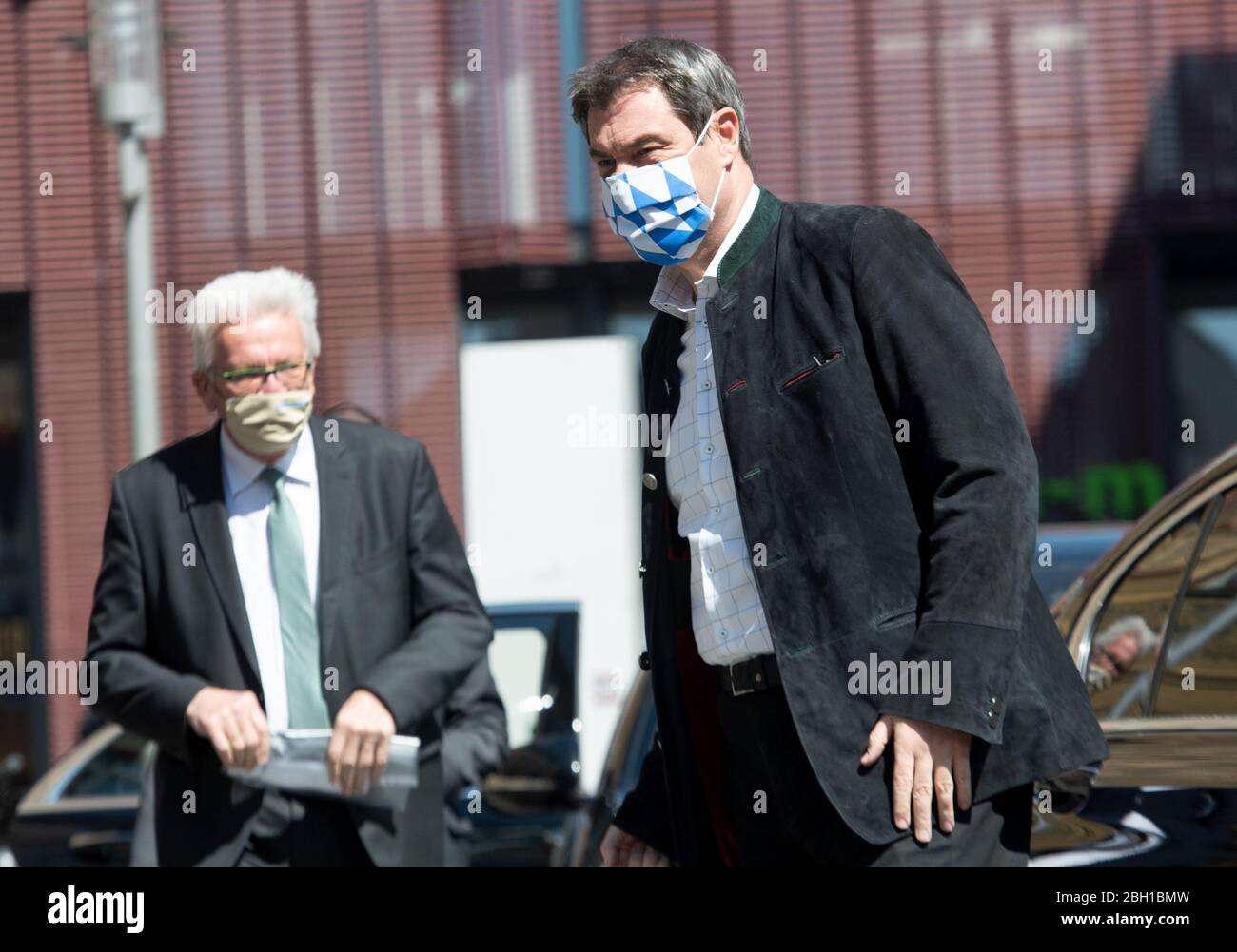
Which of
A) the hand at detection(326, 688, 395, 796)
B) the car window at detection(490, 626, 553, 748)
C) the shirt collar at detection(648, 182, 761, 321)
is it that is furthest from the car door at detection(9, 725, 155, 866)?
the shirt collar at detection(648, 182, 761, 321)

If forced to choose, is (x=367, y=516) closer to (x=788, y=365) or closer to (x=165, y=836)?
(x=165, y=836)

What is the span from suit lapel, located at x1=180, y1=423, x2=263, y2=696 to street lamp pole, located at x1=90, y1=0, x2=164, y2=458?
15.3ft

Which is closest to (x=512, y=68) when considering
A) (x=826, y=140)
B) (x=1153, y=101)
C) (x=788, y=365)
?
(x=826, y=140)

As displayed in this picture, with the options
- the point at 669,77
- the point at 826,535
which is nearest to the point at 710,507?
the point at 826,535

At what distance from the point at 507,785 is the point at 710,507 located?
2830 millimetres

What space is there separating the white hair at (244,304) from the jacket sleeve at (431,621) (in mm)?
345

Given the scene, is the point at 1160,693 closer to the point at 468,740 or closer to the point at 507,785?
the point at 468,740

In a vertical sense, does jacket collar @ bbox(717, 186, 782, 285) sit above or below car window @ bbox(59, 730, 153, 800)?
above

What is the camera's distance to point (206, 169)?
12242mm

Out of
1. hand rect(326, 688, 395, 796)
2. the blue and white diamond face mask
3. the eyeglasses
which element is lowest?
hand rect(326, 688, 395, 796)

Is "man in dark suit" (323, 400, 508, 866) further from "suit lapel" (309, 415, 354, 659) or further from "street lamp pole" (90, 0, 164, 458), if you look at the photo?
"street lamp pole" (90, 0, 164, 458)

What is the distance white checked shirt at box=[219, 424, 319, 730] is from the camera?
11.1 ft

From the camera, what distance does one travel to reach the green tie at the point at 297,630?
3.39m

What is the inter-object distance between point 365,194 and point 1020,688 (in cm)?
1033
